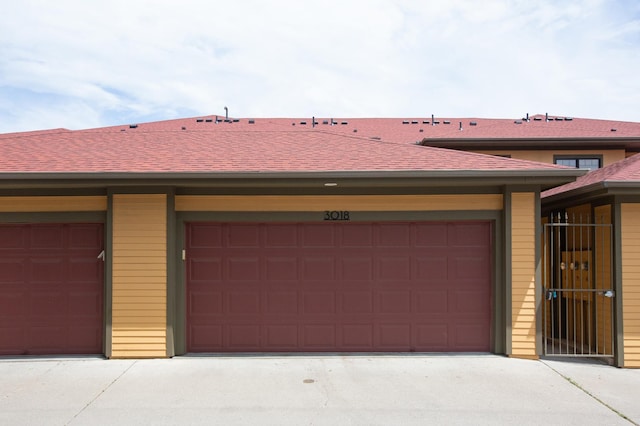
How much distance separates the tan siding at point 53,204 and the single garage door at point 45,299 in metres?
0.31

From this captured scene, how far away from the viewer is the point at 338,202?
860cm

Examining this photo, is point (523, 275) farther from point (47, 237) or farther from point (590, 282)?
point (47, 237)

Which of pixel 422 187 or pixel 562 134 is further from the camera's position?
pixel 562 134

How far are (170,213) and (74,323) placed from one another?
2.42 meters

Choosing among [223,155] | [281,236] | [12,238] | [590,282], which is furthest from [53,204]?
[590,282]

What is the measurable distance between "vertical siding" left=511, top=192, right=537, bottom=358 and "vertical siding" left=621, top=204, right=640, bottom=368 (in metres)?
1.32

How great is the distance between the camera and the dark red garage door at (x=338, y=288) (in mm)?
8594

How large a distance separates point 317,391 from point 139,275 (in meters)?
3.56

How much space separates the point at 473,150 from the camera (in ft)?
43.7

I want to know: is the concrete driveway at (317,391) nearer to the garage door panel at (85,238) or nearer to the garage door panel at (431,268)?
the garage door panel at (431,268)

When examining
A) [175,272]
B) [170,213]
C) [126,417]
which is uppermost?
[170,213]

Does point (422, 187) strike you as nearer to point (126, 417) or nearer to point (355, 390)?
point (355, 390)

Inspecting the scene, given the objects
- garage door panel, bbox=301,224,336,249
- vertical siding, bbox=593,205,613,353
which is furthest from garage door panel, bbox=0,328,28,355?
vertical siding, bbox=593,205,613,353

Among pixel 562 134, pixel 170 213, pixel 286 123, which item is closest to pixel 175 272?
pixel 170 213
